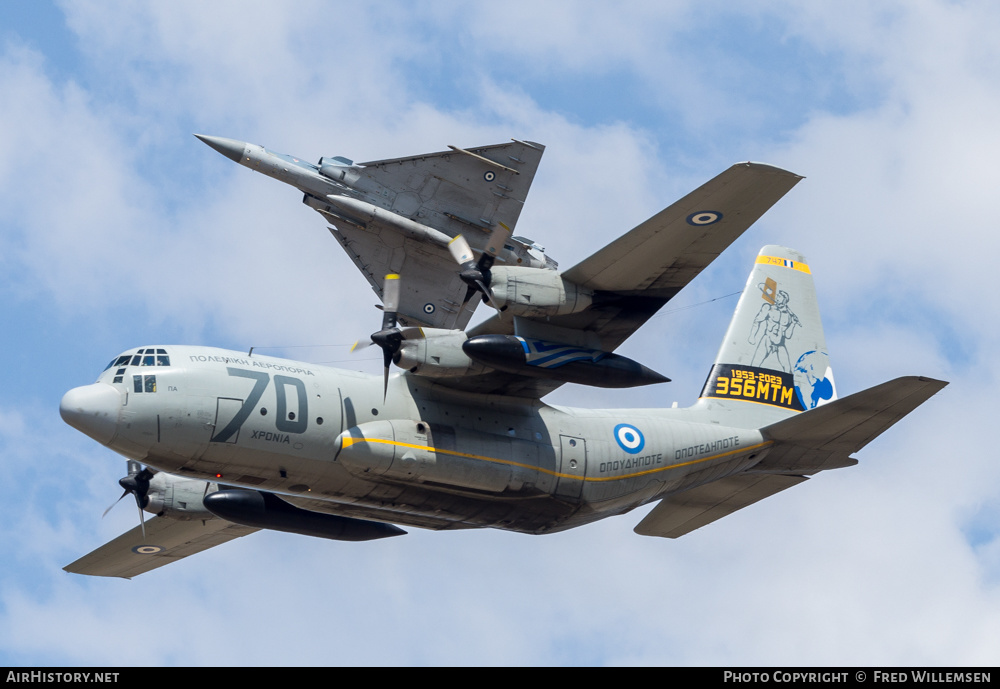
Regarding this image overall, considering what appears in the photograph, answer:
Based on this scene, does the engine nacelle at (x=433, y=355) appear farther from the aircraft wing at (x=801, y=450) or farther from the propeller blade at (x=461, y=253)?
the aircraft wing at (x=801, y=450)

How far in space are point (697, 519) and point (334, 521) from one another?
7506 millimetres

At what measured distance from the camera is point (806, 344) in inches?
1040

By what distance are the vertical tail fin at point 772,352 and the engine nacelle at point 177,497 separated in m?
10.3

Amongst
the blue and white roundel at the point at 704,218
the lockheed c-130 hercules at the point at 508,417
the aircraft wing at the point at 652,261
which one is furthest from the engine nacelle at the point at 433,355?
the blue and white roundel at the point at 704,218

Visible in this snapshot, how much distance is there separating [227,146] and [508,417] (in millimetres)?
12191

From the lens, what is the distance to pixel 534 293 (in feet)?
67.1

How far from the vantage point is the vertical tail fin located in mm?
25312

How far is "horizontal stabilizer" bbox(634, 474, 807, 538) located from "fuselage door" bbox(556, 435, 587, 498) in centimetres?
317

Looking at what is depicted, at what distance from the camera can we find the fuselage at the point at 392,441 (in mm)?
19891

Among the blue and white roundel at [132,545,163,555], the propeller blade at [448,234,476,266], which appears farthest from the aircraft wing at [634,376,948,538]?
the blue and white roundel at [132,545,163,555]

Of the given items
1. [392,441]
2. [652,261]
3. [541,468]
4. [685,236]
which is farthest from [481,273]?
[541,468]

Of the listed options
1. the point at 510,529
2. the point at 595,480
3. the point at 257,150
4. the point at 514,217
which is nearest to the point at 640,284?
the point at 595,480
